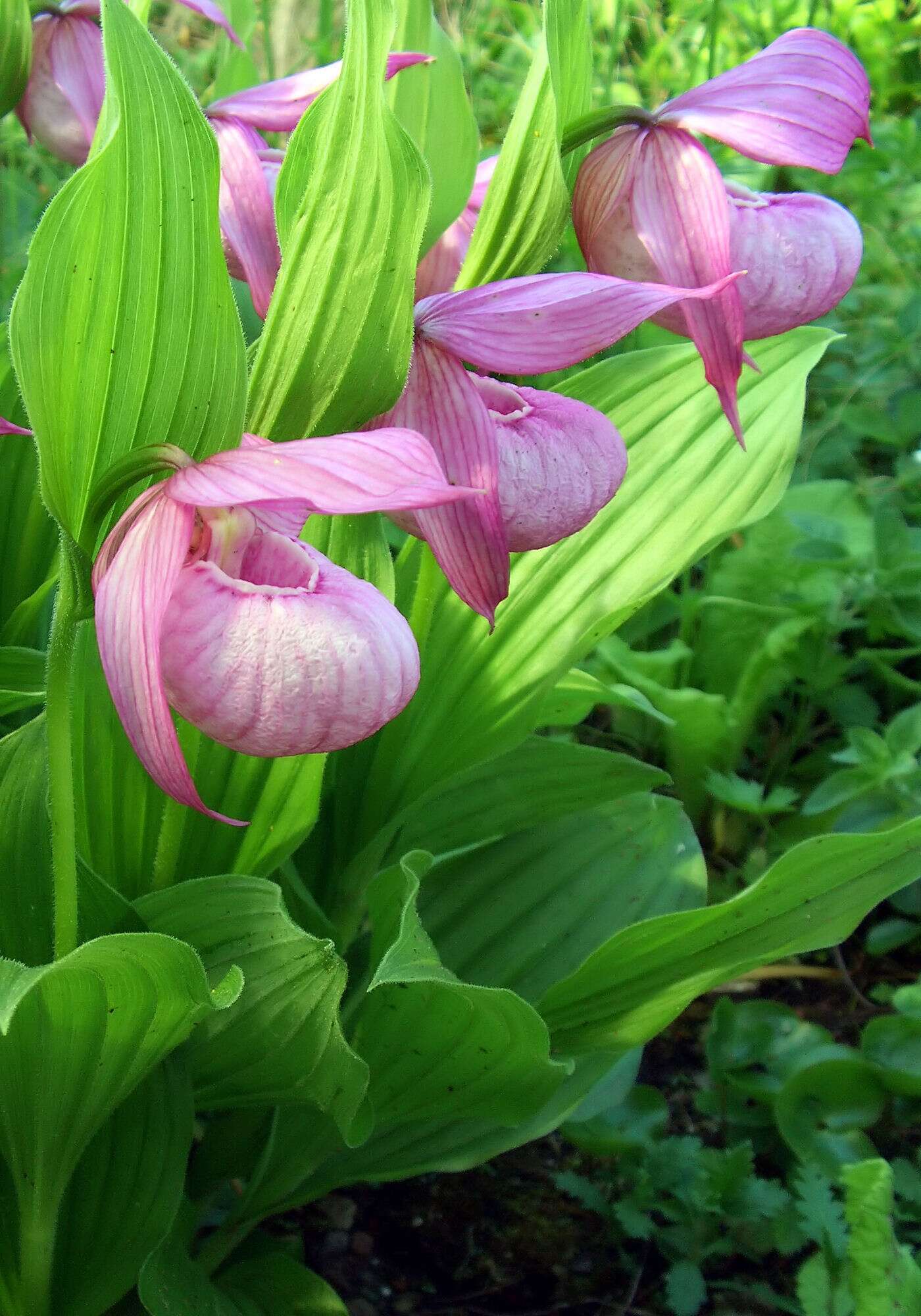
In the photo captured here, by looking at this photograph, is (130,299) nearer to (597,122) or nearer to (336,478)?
(336,478)

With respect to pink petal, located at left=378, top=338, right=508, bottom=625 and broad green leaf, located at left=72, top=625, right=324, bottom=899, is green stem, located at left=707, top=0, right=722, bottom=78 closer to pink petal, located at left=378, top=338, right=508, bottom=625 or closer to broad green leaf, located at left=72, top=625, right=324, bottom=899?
pink petal, located at left=378, top=338, right=508, bottom=625

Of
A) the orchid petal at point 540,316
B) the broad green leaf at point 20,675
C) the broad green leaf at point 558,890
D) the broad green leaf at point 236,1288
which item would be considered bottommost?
the broad green leaf at point 236,1288

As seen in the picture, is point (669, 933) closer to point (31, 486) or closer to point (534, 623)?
point (534, 623)

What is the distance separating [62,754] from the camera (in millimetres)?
741

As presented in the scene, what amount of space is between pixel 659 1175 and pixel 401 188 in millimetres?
882

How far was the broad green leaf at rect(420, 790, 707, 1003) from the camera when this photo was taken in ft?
3.70

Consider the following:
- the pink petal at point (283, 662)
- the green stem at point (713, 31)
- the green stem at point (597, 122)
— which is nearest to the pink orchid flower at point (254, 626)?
the pink petal at point (283, 662)

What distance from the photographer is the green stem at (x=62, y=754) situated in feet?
2.29

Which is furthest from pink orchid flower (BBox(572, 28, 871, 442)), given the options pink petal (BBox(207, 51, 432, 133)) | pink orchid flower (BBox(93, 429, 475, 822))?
pink orchid flower (BBox(93, 429, 475, 822))

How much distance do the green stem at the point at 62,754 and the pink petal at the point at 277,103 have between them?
0.45 m

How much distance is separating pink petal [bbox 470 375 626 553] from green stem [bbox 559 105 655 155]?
20 cm

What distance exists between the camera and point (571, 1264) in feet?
3.79

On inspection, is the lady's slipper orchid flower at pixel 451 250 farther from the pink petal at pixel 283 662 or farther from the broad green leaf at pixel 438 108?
the pink petal at pixel 283 662

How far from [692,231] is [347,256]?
0.94ft
